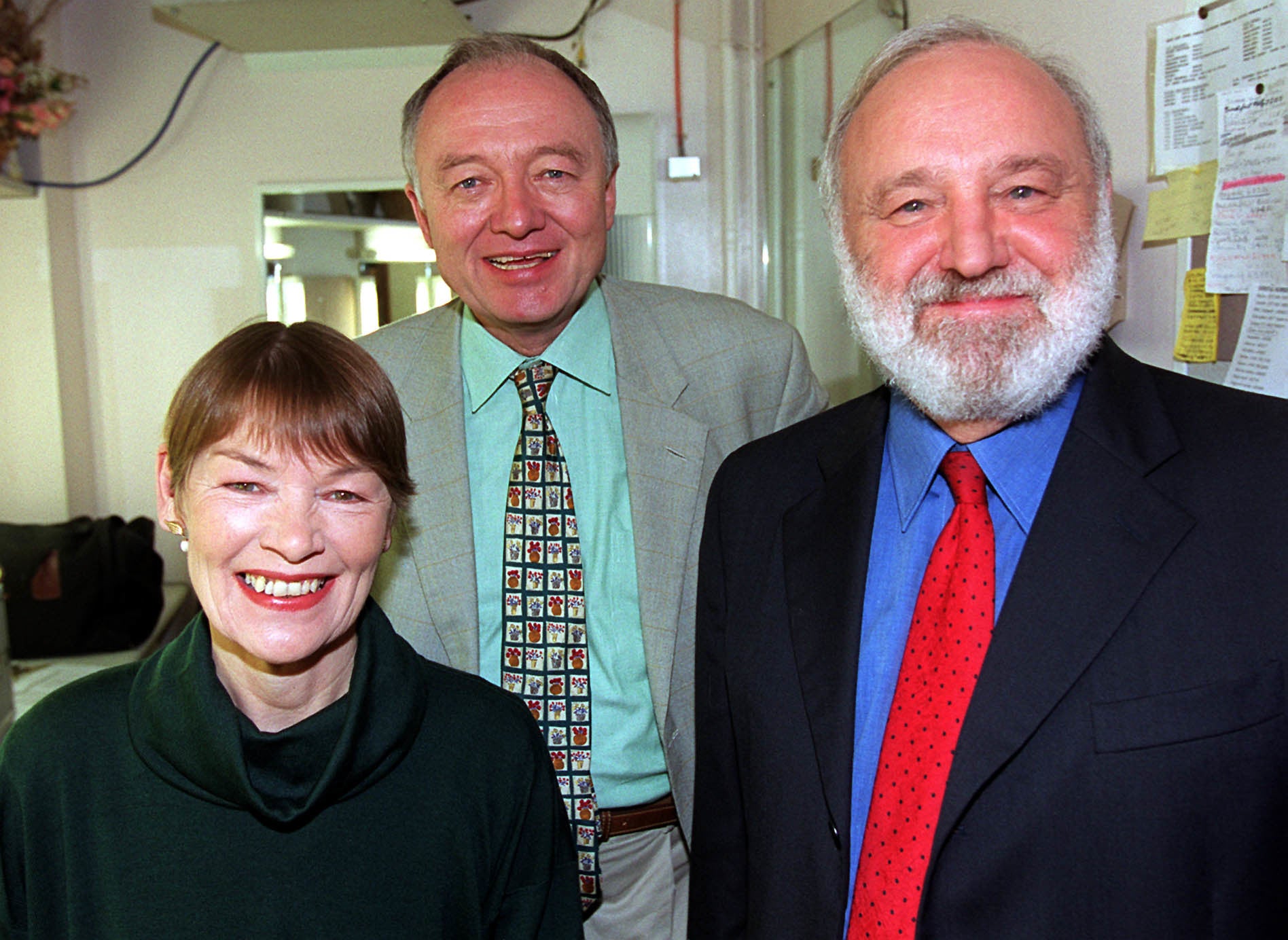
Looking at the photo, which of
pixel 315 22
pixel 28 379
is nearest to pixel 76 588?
pixel 28 379

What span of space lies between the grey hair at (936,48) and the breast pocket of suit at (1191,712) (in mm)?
584

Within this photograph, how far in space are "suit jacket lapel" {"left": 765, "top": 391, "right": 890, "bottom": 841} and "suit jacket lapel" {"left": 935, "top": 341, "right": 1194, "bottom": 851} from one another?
0.16 m

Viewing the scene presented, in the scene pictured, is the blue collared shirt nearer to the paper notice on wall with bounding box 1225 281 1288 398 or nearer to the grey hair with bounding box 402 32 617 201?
the paper notice on wall with bounding box 1225 281 1288 398

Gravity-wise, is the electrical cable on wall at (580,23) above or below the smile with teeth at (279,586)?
above

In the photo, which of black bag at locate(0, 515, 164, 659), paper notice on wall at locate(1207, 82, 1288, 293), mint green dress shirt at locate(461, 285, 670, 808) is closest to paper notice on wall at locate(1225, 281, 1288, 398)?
paper notice on wall at locate(1207, 82, 1288, 293)

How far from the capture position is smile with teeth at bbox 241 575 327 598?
1164mm

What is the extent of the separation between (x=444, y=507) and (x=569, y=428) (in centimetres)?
23

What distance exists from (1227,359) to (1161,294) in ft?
0.63

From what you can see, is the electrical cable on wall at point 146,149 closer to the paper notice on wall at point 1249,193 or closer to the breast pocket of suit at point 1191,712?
the paper notice on wall at point 1249,193

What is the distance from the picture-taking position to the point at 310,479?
1.15 m

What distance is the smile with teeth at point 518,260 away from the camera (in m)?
1.60

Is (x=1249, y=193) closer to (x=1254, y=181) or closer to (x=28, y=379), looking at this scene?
(x=1254, y=181)

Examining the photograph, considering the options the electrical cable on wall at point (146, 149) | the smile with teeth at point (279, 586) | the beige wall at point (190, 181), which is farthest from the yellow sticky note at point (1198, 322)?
the electrical cable on wall at point (146, 149)

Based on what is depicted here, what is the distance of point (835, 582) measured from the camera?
48.5 inches
